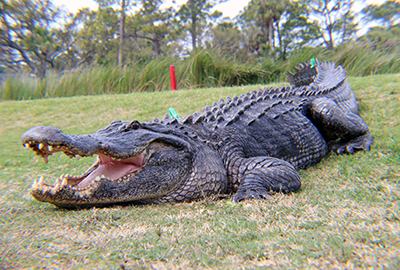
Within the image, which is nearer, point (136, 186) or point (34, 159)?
point (136, 186)

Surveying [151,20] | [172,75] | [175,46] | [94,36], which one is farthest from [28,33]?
[172,75]

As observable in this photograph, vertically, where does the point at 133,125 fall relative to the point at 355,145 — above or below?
above

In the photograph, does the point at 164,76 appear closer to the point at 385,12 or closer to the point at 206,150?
the point at 206,150

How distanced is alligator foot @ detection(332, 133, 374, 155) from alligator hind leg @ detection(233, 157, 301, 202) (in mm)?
1231

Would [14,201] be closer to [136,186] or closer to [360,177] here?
[136,186]

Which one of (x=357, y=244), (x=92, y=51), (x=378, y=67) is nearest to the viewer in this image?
(x=357, y=244)

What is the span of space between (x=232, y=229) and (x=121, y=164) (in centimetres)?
99

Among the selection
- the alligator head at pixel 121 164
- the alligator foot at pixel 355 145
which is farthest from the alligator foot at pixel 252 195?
the alligator foot at pixel 355 145

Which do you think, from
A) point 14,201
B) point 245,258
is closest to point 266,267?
point 245,258

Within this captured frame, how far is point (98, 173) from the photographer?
1.79 metres

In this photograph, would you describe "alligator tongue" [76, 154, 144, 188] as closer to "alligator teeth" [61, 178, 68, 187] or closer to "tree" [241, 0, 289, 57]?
"alligator teeth" [61, 178, 68, 187]

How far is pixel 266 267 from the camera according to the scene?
→ 0.88 m

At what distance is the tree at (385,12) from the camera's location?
19984mm

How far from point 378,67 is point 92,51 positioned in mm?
27622
